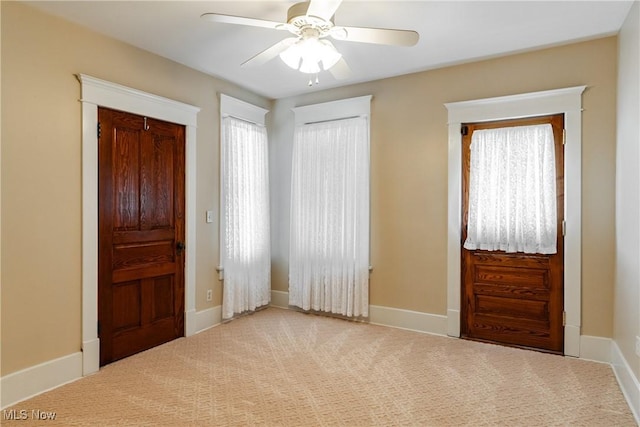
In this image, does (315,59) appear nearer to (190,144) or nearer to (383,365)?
(190,144)

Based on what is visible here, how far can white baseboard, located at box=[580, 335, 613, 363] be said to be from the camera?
318 cm

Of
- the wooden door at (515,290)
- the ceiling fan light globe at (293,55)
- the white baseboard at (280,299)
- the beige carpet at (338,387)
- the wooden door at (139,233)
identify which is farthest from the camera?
the white baseboard at (280,299)

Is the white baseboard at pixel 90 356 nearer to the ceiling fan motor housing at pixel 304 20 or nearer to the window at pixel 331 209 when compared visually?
the window at pixel 331 209

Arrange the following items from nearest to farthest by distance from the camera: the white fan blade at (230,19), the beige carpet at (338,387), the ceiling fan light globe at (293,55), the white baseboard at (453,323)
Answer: the white fan blade at (230,19) < the beige carpet at (338,387) < the ceiling fan light globe at (293,55) < the white baseboard at (453,323)

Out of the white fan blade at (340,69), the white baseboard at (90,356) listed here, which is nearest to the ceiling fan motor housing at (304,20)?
the white fan blade at (340,69)

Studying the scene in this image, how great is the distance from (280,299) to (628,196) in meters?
3.69

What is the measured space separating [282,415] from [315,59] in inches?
89.0

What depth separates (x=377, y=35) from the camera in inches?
93.2

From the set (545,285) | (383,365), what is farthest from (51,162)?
(545,285)

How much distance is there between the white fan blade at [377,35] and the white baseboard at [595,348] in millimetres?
2837

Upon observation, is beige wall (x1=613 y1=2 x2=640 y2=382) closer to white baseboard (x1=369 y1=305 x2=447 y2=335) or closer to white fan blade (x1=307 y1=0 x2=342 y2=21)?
white baseboard (x1=369 y1=305 x2=447 y2=335)

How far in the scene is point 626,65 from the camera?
2830 millimetres

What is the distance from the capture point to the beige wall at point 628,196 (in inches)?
98.0

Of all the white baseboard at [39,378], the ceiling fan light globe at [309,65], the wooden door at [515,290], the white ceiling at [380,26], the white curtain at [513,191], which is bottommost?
the white baseboard at [39,378]
